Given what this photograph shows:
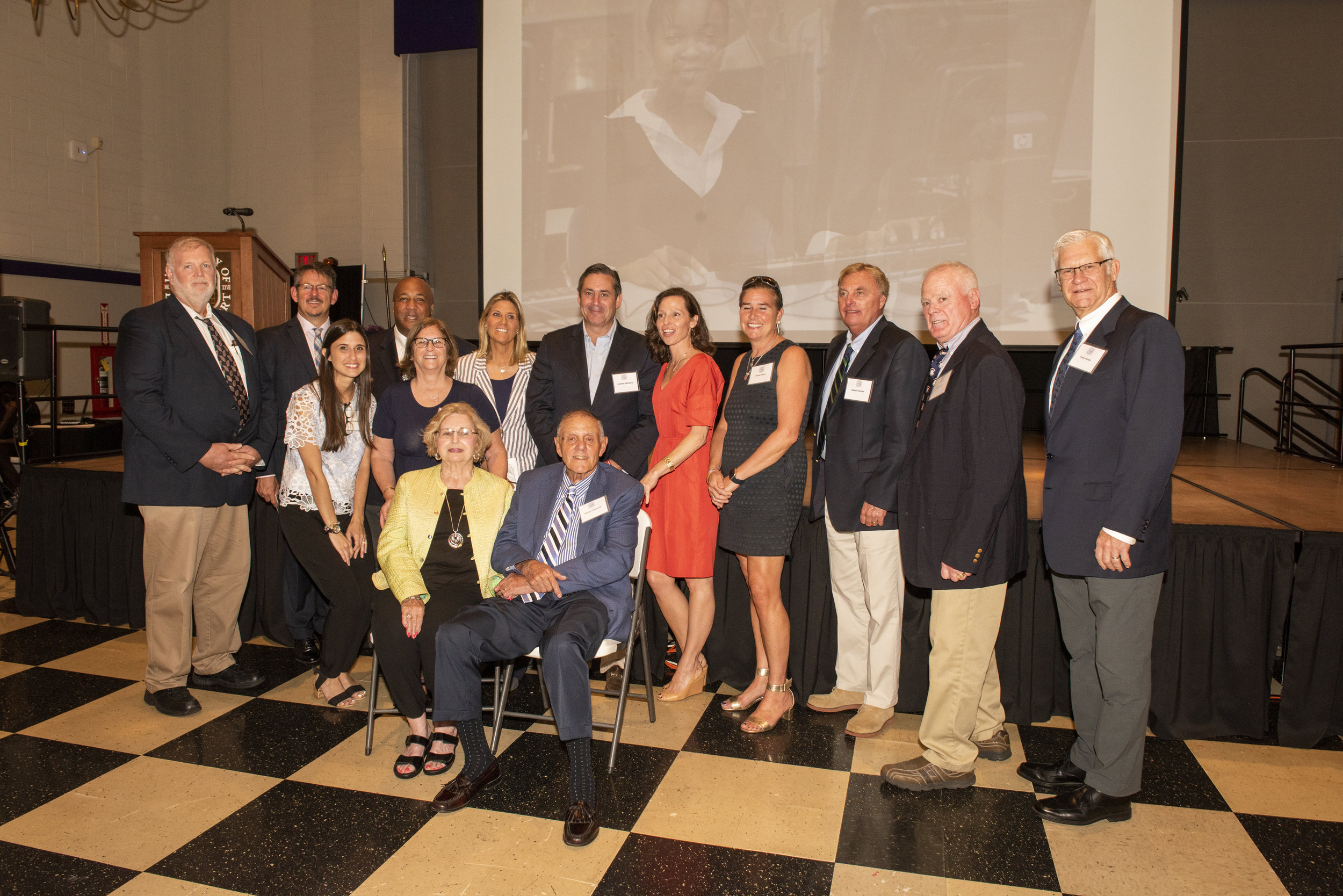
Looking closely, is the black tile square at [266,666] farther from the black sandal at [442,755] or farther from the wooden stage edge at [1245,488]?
the wooden stage edge at [1245,488]

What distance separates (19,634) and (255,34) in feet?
28.0

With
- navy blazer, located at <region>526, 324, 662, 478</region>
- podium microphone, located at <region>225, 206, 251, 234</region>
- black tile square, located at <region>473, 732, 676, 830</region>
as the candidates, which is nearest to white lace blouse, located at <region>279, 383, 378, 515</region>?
navy blazer, located at <region>526, 324, 662, 478</region>

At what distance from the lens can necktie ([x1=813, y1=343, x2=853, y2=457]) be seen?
2.76 m

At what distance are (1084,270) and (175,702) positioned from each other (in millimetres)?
3225

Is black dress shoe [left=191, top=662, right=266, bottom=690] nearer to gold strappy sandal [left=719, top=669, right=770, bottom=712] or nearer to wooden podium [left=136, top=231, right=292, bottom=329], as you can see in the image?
gold strappy sandal [left=719, top=669, right=770, bottom=712]

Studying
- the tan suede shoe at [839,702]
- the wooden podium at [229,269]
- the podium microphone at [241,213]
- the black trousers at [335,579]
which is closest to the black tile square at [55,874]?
the black trousers at [335,579]

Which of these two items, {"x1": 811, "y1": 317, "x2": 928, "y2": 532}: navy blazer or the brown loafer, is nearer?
the brown loafer

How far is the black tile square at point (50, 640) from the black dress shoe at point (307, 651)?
980mm

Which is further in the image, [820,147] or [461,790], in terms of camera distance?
[820,147]

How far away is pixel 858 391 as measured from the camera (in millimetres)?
2660

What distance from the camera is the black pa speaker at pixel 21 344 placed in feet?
14.9

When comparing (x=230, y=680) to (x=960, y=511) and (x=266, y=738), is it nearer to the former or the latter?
(x=266, y=738)

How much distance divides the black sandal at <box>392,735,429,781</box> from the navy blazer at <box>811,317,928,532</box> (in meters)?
1.51

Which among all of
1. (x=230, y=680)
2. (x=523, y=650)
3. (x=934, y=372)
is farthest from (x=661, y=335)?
(x=230, y=680)
